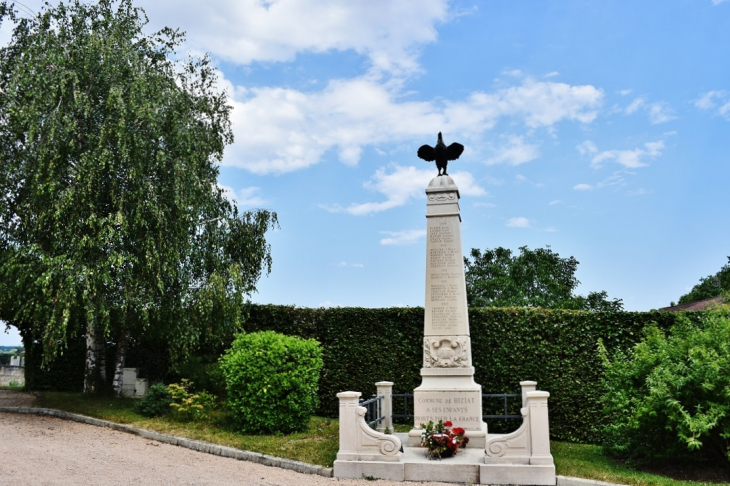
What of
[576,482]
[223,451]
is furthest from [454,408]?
[223,451]

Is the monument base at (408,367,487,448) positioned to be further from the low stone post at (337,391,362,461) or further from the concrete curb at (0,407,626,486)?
the concrete curb at (0,407,626,486)

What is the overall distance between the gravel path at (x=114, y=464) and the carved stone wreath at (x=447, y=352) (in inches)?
93.5

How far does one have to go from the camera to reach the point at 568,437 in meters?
11.5

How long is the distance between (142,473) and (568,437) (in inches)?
320

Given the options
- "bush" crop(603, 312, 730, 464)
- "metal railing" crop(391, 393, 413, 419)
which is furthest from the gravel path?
"metal railing" crop(391, 393, 413, 419)

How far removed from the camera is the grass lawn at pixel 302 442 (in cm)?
800

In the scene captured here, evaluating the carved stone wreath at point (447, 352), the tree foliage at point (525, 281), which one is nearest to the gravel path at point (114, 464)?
the carved stone wreath at point (447, 352)

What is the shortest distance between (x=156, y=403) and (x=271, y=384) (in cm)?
319

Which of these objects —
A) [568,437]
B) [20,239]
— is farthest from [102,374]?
[568,437]

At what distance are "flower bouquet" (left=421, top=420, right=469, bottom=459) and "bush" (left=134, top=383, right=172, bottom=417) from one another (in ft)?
20.2

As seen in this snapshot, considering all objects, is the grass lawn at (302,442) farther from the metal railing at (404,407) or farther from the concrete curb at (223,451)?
the metal railing at (404,407)

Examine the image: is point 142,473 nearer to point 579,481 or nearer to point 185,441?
point 185,441

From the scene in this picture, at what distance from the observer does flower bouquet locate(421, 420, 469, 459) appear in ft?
27.2

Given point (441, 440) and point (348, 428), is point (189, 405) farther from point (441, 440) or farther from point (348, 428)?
point (441, 440)
